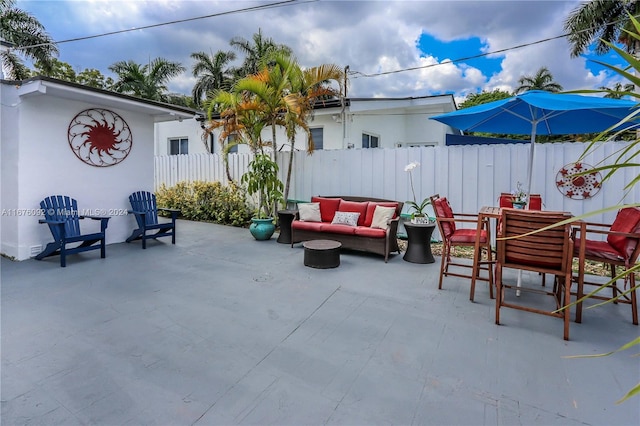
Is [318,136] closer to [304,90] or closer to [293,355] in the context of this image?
[304,90]

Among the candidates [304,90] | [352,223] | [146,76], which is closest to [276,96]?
[304,90]

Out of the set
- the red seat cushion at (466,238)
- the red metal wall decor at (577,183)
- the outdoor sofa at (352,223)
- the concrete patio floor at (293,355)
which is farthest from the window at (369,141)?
the concrete patio floor at (293,355)

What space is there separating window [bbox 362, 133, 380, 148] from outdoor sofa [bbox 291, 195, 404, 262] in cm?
420

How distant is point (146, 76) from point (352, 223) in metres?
17.8

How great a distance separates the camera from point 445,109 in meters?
11.0

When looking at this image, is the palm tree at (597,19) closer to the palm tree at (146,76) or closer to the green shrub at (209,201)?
the green shrub at (209,201)

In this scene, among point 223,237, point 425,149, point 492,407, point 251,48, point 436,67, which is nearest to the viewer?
point 492,407

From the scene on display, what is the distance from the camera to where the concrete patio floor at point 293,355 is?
204cm

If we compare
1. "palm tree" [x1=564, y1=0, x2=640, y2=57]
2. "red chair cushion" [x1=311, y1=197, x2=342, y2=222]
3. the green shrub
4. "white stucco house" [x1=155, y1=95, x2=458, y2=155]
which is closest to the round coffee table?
"red chair cushion" [x1=311, y1=197, x2=342, y2=222]

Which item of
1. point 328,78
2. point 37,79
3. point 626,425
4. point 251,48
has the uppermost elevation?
point 251,48

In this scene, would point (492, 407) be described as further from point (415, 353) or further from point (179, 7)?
point (179, 7)

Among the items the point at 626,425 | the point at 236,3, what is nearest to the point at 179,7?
the point at 236,3

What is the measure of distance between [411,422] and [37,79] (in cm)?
604

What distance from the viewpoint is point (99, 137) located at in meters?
6.04
